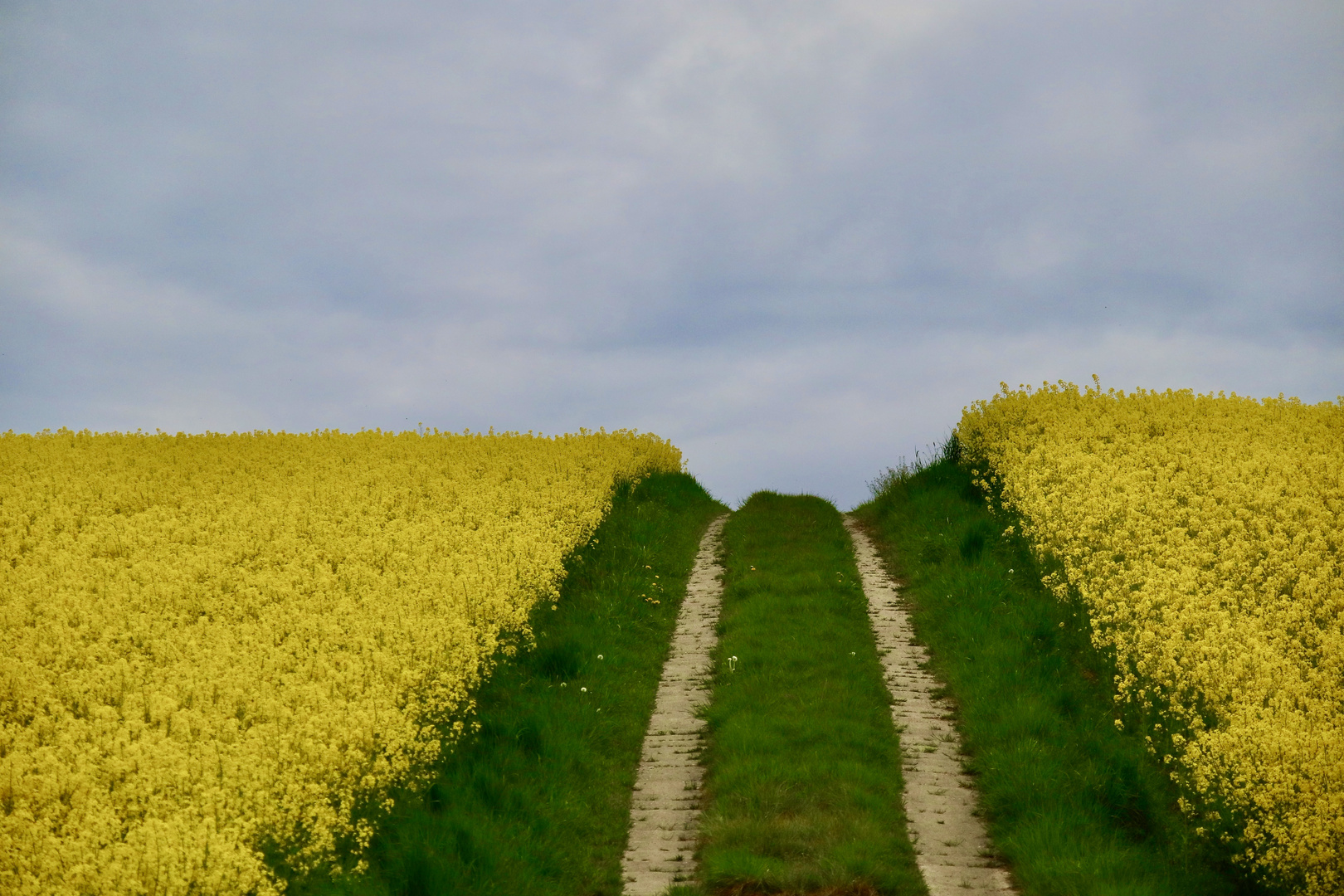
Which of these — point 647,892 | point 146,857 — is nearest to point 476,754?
point 647,892

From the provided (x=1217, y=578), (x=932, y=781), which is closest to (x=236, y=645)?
(x=932, y=781)

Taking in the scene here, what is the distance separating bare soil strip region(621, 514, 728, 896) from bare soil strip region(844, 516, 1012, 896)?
2.35 m

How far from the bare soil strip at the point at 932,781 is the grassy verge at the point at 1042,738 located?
22 centimetres

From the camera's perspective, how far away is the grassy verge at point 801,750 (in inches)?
362

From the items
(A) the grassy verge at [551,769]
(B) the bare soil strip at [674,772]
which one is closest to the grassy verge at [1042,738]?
(B) the bare soil strip at [674,772]

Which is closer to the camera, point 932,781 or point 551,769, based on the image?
point 551,769

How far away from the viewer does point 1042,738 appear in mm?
11750

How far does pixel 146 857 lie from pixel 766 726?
6864 millimetres

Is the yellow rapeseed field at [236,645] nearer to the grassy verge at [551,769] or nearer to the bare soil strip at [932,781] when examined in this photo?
the grassy verge at [551,769]

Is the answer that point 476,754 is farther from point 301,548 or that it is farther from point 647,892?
point 301,548

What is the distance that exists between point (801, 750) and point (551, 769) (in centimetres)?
284

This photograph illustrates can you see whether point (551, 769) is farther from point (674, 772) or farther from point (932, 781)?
point (932, 781)

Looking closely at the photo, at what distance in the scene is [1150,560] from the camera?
14.0m

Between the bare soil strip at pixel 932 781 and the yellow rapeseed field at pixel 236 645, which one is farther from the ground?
the yellow rapeseed field at pixel 236 645
